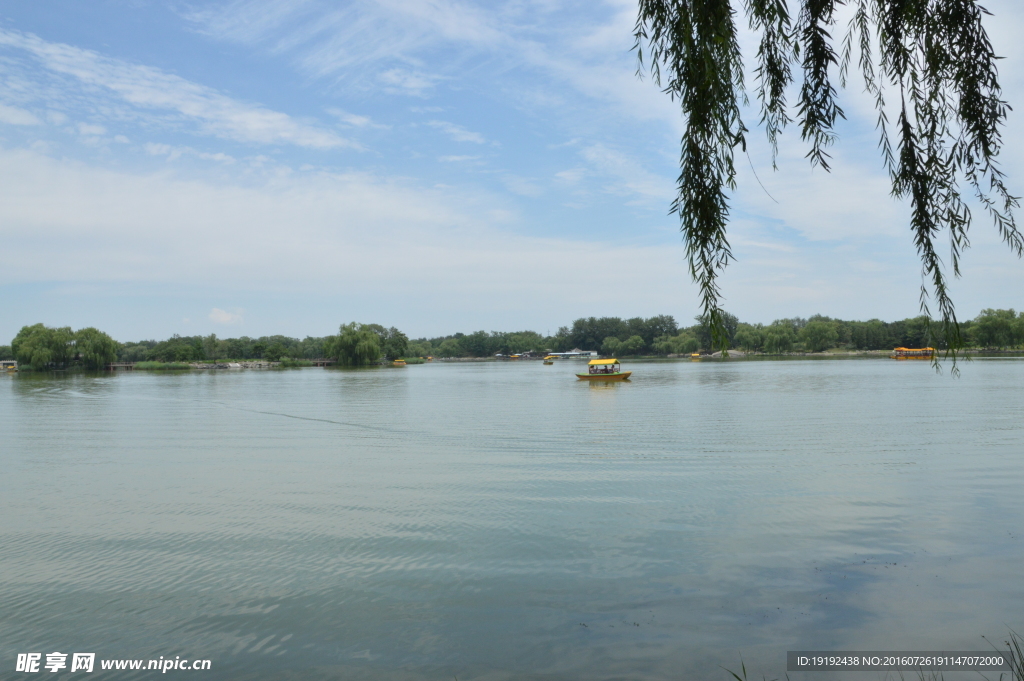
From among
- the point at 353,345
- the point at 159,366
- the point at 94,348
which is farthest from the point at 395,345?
the point at 94,348

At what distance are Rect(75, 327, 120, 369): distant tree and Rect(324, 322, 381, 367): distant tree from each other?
122 feet

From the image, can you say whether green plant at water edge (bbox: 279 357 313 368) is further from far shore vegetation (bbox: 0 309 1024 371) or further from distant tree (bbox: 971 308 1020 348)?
distant tree (bbox: 971 308 1020 348)

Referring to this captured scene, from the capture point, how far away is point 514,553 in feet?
31.3

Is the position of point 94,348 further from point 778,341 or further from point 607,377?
point 778,341

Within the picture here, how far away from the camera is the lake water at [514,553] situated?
6.64m

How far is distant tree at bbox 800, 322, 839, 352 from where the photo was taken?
6216 inches

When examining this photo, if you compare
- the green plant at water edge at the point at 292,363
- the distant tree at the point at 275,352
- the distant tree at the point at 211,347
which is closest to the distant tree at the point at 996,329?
the green plant at water edge at the point at 292,363

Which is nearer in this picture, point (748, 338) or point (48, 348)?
point (48, 348)

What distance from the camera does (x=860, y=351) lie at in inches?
6058

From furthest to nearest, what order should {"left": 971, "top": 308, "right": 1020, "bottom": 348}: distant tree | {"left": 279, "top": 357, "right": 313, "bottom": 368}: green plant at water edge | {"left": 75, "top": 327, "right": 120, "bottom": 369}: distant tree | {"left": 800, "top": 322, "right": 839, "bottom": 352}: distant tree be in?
{"left": 800, "top": 322, "right": 839, "bottom": 352}: distant tree → {"left": 279, "top": 357, "right": 313, "bottom": 368}: green plant at water edge → {"left": 75, "top": 327, "right": 120, "bottom": 369}: distant tree → {"left": 971, "top": 308, "right": 1020, "bottom": 348}: distant tree

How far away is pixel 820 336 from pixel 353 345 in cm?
11601

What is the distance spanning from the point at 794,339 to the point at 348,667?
180502mm

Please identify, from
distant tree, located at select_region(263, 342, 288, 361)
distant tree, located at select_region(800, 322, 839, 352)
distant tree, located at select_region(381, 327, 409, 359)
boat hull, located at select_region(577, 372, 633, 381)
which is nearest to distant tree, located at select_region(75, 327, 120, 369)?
distant tree, located at select_region(263, 342, 288, 361)

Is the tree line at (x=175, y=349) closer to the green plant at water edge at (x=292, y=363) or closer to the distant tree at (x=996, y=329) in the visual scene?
the green plant at water edge at (x=292, y=363)
